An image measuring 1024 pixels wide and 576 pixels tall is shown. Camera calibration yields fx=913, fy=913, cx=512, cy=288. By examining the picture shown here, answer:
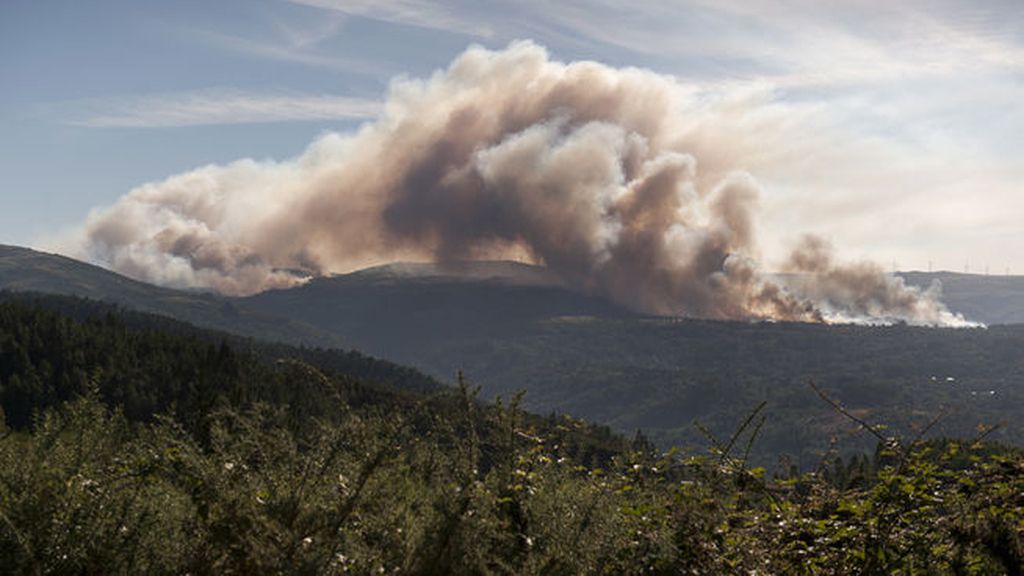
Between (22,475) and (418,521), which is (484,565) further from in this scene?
(22,475)

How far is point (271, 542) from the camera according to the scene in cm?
696

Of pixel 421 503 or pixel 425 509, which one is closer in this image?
pixel 425 509

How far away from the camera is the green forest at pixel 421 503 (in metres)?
7.27

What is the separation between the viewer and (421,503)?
861cm

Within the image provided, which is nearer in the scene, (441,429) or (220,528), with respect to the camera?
(220,528)

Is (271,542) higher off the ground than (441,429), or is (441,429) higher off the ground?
(441,429)

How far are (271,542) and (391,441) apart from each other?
3.85ft

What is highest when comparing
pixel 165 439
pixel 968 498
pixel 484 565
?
pixel 968 498

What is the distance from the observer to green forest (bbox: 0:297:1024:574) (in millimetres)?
7266

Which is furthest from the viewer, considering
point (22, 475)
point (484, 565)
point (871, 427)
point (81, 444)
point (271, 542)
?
point (871, 427)

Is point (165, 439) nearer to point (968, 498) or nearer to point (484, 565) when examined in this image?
point (484, 565)

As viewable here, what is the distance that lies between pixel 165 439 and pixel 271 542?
76.6 inches

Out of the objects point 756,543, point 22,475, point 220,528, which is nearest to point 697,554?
point 756,543

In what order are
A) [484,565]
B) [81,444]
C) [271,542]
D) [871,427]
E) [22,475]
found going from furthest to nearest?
[871,427] < [81,444] < [22,475] < [484,565] < [271,542]
